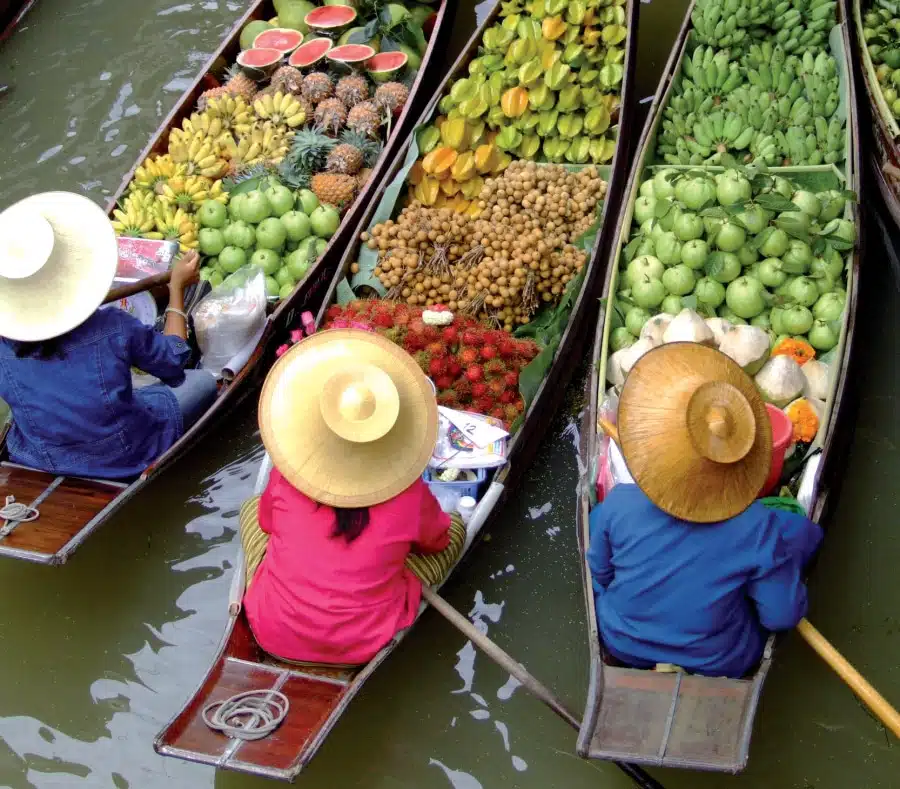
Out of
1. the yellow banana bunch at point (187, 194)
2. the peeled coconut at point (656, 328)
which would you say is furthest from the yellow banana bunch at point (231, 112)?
the peeled coconut at point (656, 328)

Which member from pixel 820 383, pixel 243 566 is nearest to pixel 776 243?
pixel 820 383

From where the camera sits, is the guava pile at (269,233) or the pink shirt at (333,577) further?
the guava pile at (269,233)

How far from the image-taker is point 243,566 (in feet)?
9.21

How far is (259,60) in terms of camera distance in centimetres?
465

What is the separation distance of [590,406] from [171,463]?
168 centimetres

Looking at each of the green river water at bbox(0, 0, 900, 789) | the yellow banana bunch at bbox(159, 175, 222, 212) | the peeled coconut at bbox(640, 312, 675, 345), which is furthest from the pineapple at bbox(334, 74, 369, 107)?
the peeled coconut at bbox(640, 312, 675, 345)

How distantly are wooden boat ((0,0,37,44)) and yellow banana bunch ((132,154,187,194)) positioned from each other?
259cm

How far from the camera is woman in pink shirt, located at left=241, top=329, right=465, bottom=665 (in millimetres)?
2148

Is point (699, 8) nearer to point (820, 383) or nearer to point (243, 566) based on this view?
point (820, 383)

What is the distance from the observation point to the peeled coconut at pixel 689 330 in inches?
115

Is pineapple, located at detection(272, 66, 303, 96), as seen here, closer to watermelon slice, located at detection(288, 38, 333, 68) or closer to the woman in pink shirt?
watermelon slice, located at detection(288, 38, 333, 68)

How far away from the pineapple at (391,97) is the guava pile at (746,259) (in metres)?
1.74

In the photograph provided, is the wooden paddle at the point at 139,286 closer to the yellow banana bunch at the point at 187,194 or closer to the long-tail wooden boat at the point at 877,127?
the yellow banana bunch at the point at 187,194

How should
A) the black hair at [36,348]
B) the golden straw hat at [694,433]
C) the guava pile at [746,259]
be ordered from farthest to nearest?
the guava pile at [746,259], the black hair at [36,348], the golden straw hat at [694,433]
